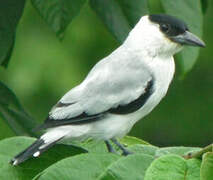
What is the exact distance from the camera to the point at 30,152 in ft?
12.4

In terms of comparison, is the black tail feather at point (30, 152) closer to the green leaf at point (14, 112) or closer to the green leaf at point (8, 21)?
the green leaf at point (14, 112)

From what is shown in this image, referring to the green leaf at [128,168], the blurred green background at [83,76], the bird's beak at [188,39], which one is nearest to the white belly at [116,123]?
the bird's beak at [188,39]

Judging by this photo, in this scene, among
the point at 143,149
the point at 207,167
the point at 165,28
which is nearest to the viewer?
the point at 207,167

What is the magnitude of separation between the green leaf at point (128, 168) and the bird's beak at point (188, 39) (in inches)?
53.0

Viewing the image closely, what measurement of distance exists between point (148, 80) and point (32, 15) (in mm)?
6022

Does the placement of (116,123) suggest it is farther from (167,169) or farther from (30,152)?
(167,169)

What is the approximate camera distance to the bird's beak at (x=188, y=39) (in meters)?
4.71

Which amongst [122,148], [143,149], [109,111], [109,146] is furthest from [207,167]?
[109,111]

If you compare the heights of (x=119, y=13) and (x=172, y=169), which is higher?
(x=119, y=13)

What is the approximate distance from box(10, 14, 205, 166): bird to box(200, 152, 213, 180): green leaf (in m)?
0.90

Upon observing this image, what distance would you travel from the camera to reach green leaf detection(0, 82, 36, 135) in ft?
14.6

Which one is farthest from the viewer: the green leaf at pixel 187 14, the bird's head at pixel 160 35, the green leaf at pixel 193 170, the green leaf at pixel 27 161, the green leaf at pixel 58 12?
the bird's head at pixel 160 35

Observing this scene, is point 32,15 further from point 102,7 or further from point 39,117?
point 102,7

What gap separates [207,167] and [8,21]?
1.62 m
